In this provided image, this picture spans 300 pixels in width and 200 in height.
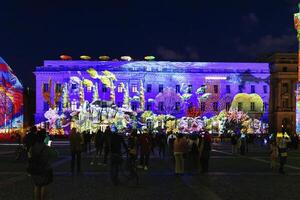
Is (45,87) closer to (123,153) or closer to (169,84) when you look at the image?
(169,84)

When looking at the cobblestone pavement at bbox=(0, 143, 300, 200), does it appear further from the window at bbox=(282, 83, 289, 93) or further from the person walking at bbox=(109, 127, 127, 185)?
the window at bbox=(282, 83, 289, 93)

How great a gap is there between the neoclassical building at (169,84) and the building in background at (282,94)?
279cm

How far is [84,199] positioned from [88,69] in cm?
8692

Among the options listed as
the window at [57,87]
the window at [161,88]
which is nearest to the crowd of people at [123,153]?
the window at [57,87]

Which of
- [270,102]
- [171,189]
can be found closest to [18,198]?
[171,189]

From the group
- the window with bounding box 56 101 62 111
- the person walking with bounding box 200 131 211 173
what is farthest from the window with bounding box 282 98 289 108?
the person walking with bounding box 200 131 211 173

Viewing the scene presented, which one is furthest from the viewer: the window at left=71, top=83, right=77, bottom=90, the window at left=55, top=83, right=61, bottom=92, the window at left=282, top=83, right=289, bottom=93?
the window at left=282, top=83, right=289, bottom=93

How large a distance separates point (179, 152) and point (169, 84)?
8029 cm

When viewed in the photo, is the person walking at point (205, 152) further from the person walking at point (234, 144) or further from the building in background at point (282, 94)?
the building in background at point (282, 94)

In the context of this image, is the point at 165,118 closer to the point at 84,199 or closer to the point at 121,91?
the point at 121,91

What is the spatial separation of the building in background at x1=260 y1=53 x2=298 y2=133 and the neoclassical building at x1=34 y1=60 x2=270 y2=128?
9.16 ft

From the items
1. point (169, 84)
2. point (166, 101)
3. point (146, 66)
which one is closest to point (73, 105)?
point (146, 66)

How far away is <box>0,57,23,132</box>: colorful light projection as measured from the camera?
61375mm

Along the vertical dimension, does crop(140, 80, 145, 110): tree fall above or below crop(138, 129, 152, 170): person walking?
above
